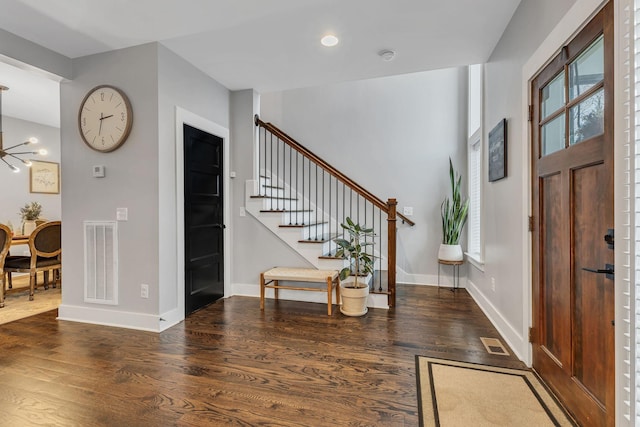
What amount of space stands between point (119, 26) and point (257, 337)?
2.86m

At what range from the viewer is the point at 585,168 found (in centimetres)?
152

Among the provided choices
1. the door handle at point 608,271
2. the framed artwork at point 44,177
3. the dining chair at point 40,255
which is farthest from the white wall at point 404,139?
the framed artwork at point 44,177

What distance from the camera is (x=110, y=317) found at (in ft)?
10.1

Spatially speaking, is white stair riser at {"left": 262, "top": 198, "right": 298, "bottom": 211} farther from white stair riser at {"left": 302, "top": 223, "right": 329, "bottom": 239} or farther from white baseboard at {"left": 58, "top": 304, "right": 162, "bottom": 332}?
white baseboard at {"left": 58, "top": 304, "right": 162, "bottom": 332}

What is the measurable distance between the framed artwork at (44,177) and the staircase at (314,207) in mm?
4164

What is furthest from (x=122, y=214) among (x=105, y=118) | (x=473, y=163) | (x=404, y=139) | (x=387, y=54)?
(x=473, y=163)

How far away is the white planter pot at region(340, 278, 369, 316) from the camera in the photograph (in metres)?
3.21

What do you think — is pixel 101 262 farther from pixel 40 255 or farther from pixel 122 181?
pixel 40 255

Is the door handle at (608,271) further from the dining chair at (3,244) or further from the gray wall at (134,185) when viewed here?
the dining chair at (3,244)

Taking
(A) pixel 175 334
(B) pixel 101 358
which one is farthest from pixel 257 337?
(B) pixel 101 358

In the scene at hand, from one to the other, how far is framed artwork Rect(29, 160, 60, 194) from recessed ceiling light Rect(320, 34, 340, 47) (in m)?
5.73

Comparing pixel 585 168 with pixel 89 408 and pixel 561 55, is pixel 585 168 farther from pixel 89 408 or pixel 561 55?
pixel 89 408

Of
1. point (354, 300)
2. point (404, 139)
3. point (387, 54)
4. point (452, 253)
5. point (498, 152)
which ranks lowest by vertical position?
point (354, 300)

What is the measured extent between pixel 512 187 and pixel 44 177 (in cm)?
731
